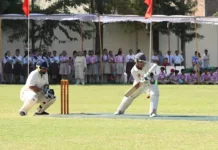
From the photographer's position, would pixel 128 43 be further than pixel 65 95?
Yes

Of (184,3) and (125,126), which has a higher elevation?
(184,3)

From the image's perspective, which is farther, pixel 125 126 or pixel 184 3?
pixel 184 3

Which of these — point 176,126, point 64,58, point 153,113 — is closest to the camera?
point 176,126

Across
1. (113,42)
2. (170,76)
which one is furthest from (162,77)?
(113,42)

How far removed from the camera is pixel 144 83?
1781 cm

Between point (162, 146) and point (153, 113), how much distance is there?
559 cm

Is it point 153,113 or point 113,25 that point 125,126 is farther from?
point 113,25

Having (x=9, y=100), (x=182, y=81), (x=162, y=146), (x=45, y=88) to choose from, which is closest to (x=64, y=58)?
(x=182, y=81)

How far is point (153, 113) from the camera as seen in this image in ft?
57.1

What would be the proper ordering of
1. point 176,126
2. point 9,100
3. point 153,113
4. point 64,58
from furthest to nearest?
point 64,58 → point 9,100 → point 153,113 → point 176,126

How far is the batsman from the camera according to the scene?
1755 cm

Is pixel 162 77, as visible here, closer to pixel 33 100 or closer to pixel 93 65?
pixel 93 65

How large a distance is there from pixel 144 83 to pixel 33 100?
2.88m

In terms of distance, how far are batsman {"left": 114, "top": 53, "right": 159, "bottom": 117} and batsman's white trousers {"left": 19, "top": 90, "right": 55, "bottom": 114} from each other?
1.93 metres
